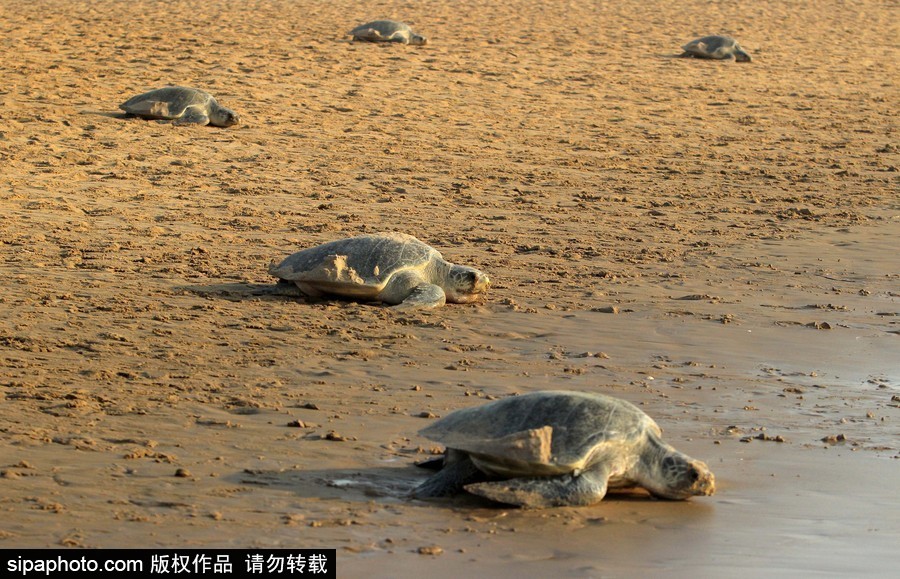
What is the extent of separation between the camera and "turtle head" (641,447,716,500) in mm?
4723

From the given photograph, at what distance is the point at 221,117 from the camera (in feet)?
43.0

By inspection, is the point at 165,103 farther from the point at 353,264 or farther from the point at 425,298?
the point at 425,298

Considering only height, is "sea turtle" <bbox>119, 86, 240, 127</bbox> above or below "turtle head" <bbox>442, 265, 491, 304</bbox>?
above

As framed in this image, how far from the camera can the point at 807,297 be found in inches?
336

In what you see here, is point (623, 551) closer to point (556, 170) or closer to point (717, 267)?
point (717, 267)

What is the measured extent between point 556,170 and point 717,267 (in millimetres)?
3304

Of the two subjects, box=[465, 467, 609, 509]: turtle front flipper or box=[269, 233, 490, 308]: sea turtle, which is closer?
box=[465, 467, 609, 509]: turtle front flipper

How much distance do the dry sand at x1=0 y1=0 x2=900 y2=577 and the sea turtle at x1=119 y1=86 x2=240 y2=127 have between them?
0.18m

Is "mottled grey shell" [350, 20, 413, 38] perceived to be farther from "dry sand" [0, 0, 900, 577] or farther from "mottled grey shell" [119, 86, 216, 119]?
"mottled grey shell" [119, 86, 216, 119]

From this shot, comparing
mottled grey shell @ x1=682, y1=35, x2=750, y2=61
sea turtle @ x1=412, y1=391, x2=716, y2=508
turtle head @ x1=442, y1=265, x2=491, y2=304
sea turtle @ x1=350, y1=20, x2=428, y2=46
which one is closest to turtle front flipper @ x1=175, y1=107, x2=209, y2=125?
turtle head @ x1=442, y1=265, x2=491, y2=304

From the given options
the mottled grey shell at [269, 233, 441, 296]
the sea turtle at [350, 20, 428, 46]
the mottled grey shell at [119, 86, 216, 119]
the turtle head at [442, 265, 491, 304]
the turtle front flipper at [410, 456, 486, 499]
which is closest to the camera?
the turtle front flipper at [410, 456, 486, 499]

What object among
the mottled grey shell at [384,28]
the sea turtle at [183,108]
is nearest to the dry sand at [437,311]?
the sea turtle at [183,108]

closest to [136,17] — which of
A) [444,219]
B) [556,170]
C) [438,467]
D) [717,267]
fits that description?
[556,170]

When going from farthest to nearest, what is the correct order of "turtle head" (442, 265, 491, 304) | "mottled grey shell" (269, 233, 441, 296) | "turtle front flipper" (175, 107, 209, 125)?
"turtle front flipper" (175, 107, 209, 125) < "turtle head" (442, 265, 491, 304) < "mottled grey shell" (269, 233, 441, 296)
